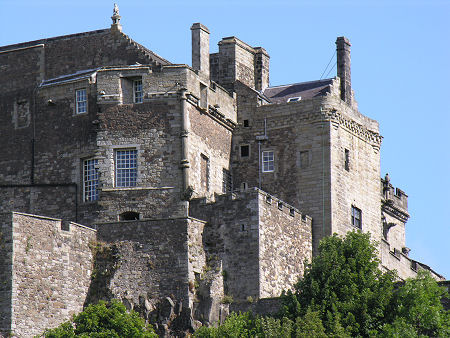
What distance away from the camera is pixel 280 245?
73.9 metres

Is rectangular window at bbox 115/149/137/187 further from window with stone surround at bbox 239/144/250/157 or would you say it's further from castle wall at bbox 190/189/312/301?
window with stone surround at bbox 239/144/250/157

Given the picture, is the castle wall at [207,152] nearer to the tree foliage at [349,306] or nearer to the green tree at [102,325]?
the tree foliage at [349,306]

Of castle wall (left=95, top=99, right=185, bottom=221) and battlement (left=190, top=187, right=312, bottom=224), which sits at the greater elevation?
castle wall (left=95, top=99, right=185, bottom=221)

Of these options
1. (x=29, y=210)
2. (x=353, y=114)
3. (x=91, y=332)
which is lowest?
(x=91, y=332)

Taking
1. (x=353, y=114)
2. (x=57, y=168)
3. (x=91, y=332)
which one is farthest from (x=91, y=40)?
(x=91, y=332)

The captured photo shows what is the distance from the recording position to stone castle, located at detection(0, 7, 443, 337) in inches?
2761

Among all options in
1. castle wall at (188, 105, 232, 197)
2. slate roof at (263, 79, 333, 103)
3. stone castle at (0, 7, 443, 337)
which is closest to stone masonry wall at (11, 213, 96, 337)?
stone castle at (0, 7, 443, 337)

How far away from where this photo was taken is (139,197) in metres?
74.9

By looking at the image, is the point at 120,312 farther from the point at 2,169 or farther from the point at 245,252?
the point at 2,169

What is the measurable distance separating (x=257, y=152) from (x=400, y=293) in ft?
50.8

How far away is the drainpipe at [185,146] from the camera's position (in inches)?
2936

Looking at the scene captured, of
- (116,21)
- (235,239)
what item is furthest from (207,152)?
(116,21)

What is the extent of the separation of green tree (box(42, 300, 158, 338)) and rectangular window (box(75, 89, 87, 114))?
13.7 metres

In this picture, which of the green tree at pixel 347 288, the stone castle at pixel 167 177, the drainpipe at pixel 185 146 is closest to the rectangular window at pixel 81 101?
the stone castle at pixel 167 177
